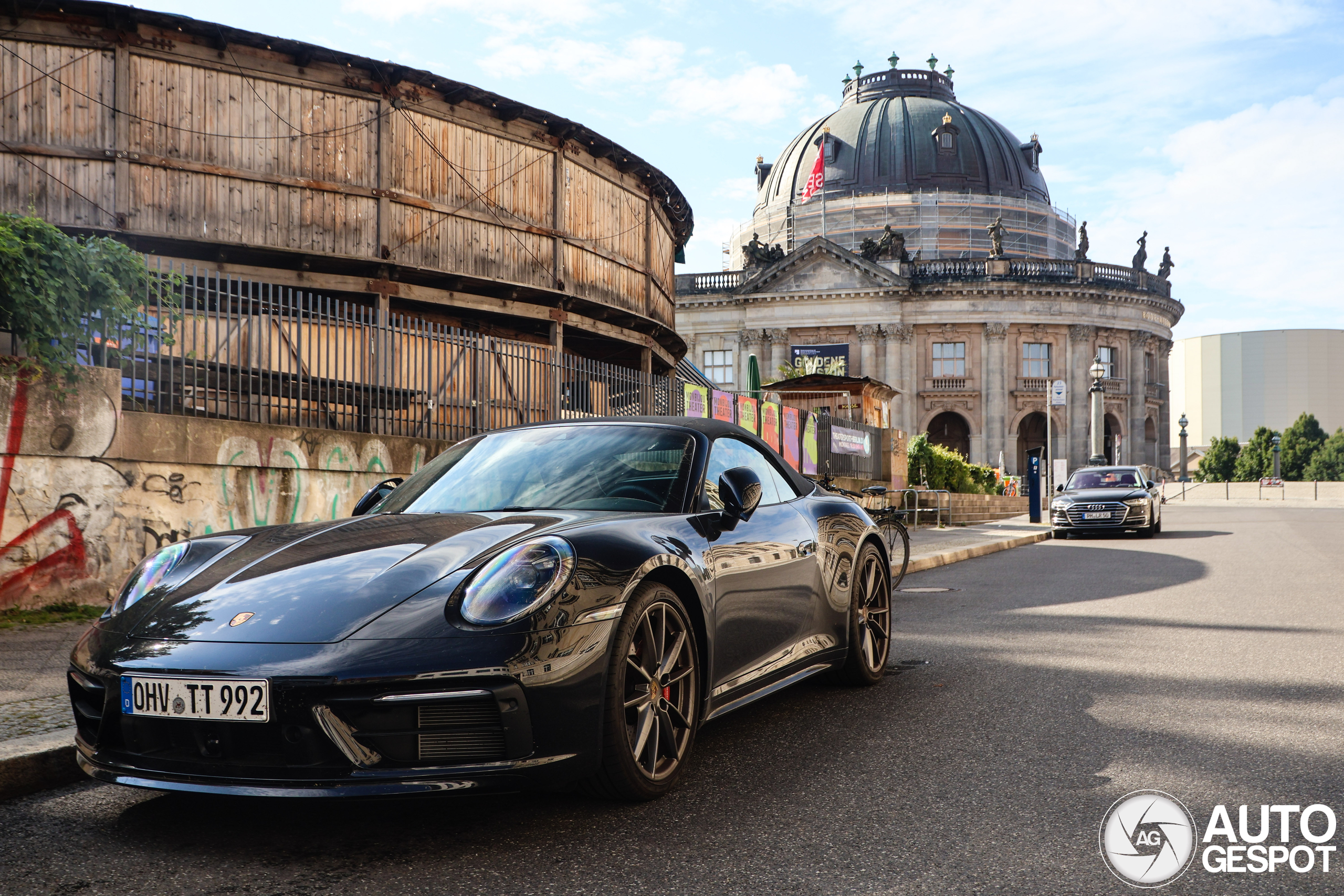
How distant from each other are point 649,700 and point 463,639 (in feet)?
2.62

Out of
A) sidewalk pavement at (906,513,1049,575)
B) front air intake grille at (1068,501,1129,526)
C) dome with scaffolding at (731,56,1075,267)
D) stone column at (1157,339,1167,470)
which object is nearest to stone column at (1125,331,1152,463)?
stone column at (1157,339,1167,470)

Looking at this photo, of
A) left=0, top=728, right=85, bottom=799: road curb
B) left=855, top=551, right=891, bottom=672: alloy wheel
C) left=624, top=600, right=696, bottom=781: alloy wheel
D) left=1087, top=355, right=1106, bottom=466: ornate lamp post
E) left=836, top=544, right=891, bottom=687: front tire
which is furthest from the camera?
left=1087, top=355, right=1106, bottom=466: ornate lamp post

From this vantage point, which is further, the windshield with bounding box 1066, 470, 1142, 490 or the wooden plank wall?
the windshield with bounding box 1066, 470, 1142, 490

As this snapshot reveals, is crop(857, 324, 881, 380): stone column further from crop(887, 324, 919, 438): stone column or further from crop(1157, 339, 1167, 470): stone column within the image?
crop(1157, 339, 1167, 470): stone column

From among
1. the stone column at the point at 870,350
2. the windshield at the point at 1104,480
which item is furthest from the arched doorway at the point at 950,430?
the windshield at the point at 1104,480

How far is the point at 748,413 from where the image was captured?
20203mm

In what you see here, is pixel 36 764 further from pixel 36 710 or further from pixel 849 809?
pixel 849 809

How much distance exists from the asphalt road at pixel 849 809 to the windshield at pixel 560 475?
44.1 inches

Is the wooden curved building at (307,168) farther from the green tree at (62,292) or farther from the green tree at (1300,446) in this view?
the green tree at (1300,446)

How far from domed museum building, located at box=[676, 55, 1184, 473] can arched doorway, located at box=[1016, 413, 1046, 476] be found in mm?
125

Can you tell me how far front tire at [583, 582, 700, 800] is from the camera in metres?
3.56

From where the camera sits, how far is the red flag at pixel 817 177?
69.6 m

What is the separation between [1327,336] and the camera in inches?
5728

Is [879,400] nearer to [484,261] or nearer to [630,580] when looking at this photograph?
[484,261]
